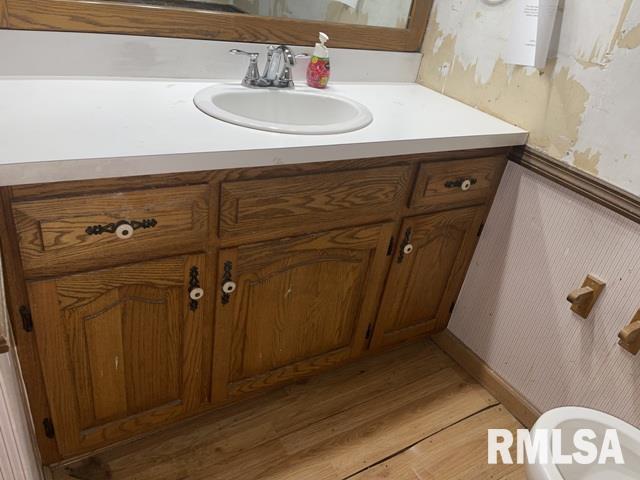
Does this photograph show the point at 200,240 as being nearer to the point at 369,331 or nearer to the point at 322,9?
the point at 369,331

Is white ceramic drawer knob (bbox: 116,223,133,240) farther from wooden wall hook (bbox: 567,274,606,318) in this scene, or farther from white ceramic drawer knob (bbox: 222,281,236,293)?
wooden wall hook (bbox: 567,274,606,318)

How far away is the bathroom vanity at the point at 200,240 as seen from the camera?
0.86 meters

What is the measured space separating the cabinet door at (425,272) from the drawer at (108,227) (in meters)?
0.61

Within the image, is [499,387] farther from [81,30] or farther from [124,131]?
[81,30]

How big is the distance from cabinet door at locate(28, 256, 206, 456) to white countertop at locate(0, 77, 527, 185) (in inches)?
9.0

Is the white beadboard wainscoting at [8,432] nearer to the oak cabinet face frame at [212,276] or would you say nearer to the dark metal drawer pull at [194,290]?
the oak cabinet face frame at [212,276]

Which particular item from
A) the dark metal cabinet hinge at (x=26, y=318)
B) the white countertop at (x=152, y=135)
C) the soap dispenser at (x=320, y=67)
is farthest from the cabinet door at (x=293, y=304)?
the soap dispenser at (x=320, y=67)

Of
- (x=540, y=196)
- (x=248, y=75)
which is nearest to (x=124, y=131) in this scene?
(x=248, y=75)

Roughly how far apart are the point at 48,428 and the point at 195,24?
103 centimetres

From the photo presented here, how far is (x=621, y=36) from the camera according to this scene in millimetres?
1106

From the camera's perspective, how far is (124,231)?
91 cm

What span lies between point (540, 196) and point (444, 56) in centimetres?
55

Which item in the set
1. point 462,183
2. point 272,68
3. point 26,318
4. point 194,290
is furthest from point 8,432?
point 462,183

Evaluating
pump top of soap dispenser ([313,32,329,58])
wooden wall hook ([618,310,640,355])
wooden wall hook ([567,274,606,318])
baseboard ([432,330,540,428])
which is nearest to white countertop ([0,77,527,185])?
pump top of soap dispenser ([313,32,329,58])
